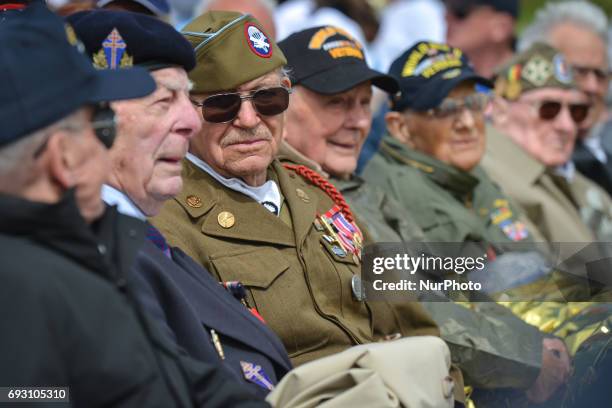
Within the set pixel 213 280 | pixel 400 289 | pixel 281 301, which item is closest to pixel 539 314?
pixel 400 289

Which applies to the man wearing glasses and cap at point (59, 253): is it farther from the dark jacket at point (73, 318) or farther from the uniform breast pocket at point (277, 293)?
the uniform breast pocket at point (277, 293)

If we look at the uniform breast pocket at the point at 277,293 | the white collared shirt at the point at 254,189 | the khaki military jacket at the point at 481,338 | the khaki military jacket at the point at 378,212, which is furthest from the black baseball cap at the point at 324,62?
the uniform breast pocket at the point at 277,293

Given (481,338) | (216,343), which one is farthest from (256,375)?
(481,338)

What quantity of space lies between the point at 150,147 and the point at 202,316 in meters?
0.53

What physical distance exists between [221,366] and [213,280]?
40 centimetres

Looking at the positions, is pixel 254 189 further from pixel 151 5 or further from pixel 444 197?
pixel 444 197

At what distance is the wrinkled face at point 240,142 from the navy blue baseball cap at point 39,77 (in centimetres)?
142

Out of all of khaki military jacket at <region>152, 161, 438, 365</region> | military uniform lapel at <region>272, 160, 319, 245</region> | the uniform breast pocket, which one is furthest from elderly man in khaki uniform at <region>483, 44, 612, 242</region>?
the uniform breast pocket

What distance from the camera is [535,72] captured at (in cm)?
740

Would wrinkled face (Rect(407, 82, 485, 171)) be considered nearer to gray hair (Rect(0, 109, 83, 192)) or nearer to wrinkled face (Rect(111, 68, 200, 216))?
wrinkled face (Rect(111, 68, 200, 216))

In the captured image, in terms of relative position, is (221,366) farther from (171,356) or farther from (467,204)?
(467,204)

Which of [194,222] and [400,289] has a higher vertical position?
[194,222]

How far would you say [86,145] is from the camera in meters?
2.58

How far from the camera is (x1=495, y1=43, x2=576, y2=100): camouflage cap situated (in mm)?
7383
